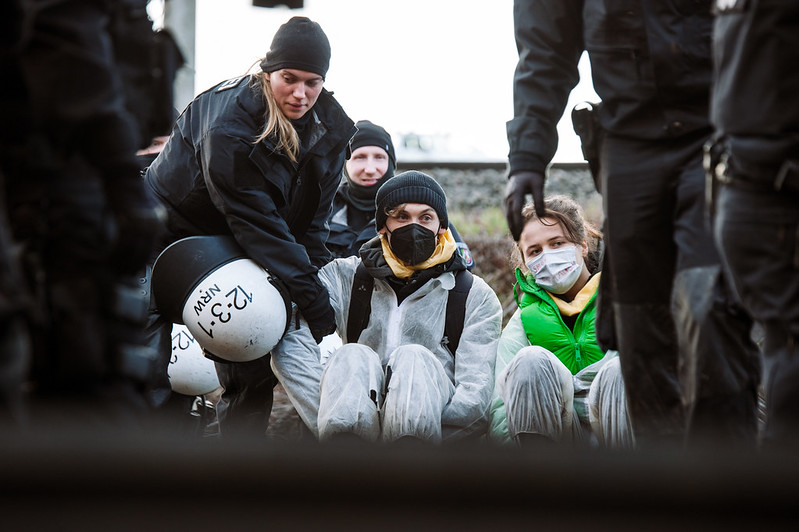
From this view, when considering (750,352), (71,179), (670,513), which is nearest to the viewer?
(670,513)

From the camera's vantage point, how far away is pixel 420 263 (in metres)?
4.40

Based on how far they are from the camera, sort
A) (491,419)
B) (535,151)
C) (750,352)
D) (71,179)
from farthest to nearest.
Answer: (491,419), (535,151), (750,352), (71,179)

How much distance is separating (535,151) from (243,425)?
2138 mm

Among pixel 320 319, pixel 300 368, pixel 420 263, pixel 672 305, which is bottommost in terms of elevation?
Result: pixel 300 368

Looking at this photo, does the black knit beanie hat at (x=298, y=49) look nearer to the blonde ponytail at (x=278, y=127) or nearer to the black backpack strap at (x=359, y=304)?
the blonde ponytail at (x=278, y=127)

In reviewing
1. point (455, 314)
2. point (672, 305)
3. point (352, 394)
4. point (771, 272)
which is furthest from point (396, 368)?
point (771, 272)

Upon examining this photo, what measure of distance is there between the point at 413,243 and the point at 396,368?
67 cm

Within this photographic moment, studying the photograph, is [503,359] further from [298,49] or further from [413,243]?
[298,49]

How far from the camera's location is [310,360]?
4367mm

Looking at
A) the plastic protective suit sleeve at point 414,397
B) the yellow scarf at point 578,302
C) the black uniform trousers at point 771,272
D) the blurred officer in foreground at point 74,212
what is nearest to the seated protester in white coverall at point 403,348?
the plastic protective suit sleeve at point 414,397

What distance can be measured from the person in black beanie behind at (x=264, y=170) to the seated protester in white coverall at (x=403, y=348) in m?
0.20

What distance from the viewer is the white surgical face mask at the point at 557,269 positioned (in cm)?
430

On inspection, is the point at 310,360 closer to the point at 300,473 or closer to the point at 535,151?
the point at 535,151

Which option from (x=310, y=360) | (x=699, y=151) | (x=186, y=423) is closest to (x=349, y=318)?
(x=310, y=360)
